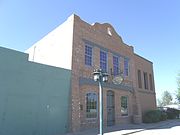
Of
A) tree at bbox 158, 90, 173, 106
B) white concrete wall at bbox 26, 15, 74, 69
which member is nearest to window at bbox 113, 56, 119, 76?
white concrete wall at bbox 26, 15, 74, 69

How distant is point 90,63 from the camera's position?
16.4 meters

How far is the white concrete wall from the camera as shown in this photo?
15.2 m

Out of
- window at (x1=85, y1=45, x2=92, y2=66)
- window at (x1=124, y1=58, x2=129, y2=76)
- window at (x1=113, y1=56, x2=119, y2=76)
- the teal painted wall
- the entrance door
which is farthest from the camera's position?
window at (x1=124, y1=58, x2=129, y2=76)

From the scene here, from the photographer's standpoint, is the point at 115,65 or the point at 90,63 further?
the point at 115,65

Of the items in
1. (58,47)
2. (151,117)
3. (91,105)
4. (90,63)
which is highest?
(58,47)

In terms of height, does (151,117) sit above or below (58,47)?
below

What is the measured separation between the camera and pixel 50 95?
12.8 meters

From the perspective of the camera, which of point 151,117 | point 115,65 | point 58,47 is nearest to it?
point 58,47

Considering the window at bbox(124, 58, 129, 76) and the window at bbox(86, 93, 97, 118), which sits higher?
the window at bbox(124, 58, 129, 76)

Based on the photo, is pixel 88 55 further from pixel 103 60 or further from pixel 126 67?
pixel 126 67

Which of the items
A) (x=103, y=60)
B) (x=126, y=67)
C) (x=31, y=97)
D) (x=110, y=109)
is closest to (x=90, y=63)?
(x=103, y=60)

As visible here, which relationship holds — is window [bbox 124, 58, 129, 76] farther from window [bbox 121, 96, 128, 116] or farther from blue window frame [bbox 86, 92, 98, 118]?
blue window frame [bbox 86, 92, 98, 118]

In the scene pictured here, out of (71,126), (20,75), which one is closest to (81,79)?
(71,126)

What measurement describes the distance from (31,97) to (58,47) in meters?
5.90
